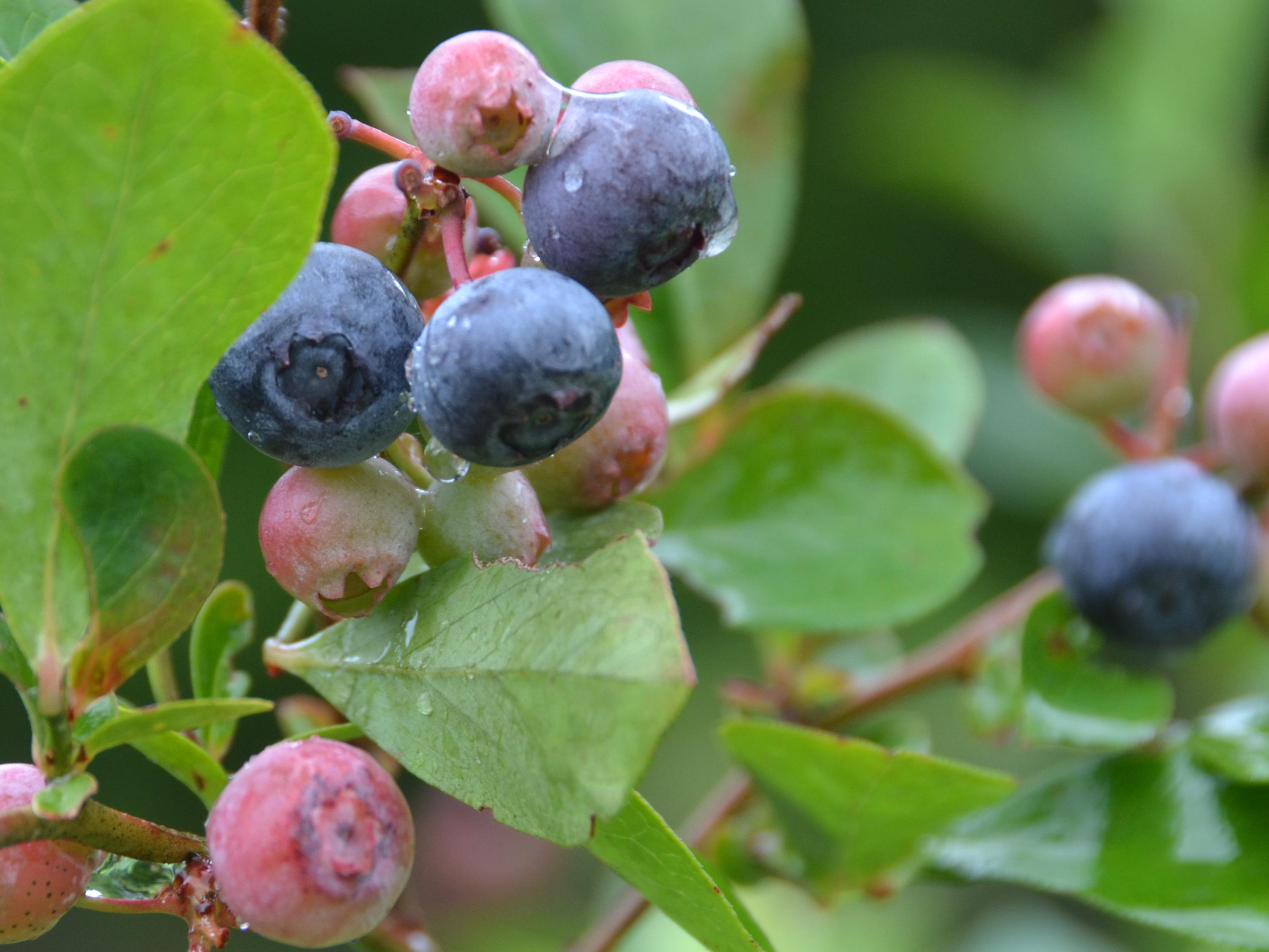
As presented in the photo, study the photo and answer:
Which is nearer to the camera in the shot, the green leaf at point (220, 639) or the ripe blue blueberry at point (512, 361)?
the ripe blue blueberry at point (512, 361)

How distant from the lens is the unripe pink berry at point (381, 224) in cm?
62

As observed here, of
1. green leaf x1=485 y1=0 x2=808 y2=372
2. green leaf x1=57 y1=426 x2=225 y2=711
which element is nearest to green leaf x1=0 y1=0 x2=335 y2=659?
green leaf x1=57 y1=426 x2=225 y2=711

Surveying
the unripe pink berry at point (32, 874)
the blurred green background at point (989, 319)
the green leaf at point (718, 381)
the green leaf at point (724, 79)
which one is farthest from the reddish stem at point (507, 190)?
the blurred green background at point (989, 319)

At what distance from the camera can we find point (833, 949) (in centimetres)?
196

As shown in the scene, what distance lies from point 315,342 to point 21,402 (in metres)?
0.12

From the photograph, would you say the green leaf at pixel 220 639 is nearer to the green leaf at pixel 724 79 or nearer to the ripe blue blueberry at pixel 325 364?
the ripe blue blueberry at pixel 325 364

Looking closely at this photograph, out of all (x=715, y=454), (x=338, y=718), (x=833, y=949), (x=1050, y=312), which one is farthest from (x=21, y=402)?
(x=833, y=949)

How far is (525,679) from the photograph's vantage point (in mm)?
503

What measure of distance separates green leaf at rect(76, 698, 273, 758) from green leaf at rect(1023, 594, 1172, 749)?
2.22 feet

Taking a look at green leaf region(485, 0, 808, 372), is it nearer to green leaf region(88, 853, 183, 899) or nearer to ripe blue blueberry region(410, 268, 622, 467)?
ripe blue blueberry region(410, 268, 622, 467)

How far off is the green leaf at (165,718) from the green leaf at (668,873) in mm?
169

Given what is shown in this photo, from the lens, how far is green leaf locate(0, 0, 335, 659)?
47cm

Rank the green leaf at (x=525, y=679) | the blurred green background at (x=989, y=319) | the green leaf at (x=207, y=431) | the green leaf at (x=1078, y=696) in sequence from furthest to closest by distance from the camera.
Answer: the blurred green background at (x=989, y=319)
the green leaf at (x=1078, y=696)
the green leaf at (x=207, y=431)
the green leaf at (x=525, y=679)

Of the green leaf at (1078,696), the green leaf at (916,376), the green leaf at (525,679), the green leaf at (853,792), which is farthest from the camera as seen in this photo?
the green leaf at (916,376)
